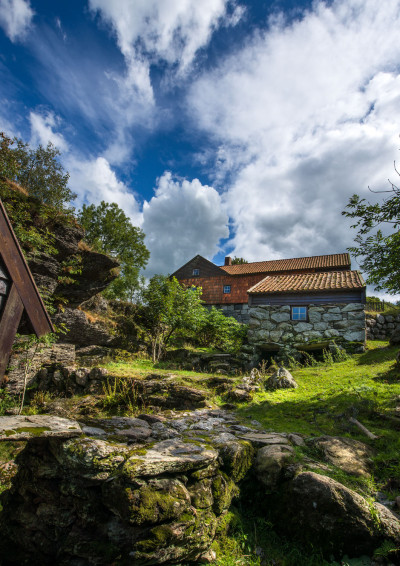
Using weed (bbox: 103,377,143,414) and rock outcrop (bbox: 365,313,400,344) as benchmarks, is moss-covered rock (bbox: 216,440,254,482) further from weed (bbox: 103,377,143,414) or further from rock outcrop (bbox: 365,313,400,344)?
rock outcrop (bbox: 365,313,400,344)


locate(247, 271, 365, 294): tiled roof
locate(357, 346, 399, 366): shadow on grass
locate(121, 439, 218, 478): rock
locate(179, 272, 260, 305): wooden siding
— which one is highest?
locate(179, 272, 260, 305): wooden siding

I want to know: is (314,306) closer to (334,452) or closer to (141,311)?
(141,311)

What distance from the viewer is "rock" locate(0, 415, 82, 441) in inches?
116

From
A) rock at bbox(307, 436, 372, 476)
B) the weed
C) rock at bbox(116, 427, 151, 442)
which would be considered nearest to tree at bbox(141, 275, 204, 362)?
the weed

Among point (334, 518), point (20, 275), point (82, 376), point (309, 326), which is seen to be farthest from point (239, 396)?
point (309, 326)

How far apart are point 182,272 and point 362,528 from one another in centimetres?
2834

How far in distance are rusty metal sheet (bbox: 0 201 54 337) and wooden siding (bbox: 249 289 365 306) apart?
1139 cm

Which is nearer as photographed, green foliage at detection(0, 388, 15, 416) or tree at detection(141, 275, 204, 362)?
green foliage at detection(0, 388, 15, 416)

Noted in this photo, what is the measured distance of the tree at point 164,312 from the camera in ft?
43.7

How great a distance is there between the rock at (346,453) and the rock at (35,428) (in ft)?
10.6

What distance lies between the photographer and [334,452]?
11.9 ft

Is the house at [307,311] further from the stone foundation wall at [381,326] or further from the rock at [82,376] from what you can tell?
the rock at [82,376]

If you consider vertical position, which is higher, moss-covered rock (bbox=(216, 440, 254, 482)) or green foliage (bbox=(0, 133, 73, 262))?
green foliage (bbox=(0, 133, 73, 262))

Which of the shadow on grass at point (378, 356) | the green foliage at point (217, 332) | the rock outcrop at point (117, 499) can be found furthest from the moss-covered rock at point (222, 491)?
the green foliage at point (217, 332)
